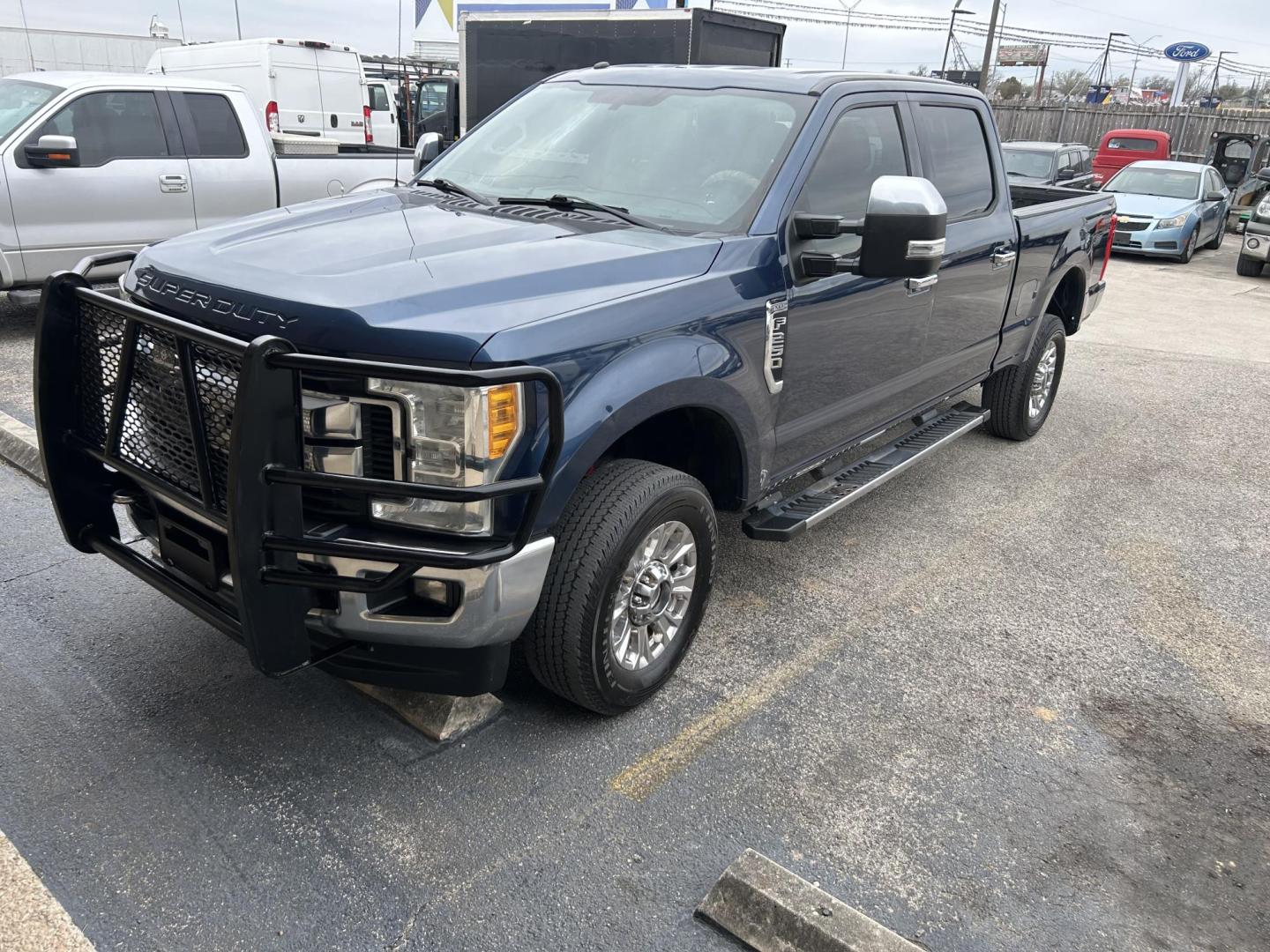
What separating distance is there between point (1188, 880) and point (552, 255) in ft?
8.00

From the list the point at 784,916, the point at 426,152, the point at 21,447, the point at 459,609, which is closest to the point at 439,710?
the point at 459,609

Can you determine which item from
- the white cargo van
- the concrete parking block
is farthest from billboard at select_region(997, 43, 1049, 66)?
the concrete parking block

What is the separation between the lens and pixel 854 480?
4.34 meters

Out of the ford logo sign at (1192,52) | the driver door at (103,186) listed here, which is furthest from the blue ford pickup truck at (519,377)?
the ford logo sign at (1192,52)

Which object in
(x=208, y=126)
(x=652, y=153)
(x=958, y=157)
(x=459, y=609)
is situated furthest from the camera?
(x=208, y=126)

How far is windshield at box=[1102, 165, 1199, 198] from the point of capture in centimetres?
1647

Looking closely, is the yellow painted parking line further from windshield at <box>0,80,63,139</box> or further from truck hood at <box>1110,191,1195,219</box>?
truck hood at <box>1110,191,1195,219</box>

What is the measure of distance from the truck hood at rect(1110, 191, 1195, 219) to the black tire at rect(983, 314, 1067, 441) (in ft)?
36.1

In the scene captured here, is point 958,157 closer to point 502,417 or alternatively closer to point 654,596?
point 654,596

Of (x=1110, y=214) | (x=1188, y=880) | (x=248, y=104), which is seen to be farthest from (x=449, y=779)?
(x=248, y=104)

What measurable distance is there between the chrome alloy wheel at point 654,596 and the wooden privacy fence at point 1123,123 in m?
29.0

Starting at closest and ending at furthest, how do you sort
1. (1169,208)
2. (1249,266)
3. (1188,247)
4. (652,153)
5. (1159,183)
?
(652,153) → (1249,266) → (1188,247) → (1169,208) → (1159,183)

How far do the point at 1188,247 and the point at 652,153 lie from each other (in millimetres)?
14971

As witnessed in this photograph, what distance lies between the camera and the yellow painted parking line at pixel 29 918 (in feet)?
7.27
